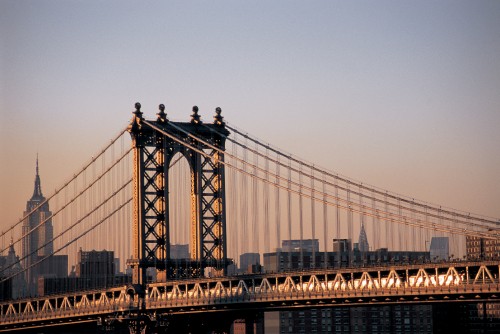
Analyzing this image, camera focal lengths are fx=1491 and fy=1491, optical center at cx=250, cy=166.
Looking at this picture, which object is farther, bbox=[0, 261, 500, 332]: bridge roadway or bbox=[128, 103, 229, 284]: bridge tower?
bbox=[128, 103, 229, 284]: bridge tower

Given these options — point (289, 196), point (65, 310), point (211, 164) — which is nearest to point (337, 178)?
point (289, 196)

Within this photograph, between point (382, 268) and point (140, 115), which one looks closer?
point (382, 268)

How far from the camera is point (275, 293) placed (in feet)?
387

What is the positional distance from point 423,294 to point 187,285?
92.6 feet

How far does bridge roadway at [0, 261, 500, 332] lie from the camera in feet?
344

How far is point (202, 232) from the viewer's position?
5276 inches

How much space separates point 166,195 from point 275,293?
1970 centimetres

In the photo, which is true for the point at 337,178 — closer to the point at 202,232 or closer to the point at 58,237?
the point at 202,232

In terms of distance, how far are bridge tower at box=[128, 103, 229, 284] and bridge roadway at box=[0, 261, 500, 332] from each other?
10.5 ft

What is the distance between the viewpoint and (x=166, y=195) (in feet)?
438

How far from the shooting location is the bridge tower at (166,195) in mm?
132750

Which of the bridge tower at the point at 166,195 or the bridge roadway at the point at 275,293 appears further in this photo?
the bridge tower at the point at 166,195

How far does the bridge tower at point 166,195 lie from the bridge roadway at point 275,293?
125 inches

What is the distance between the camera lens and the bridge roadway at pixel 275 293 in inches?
4129
